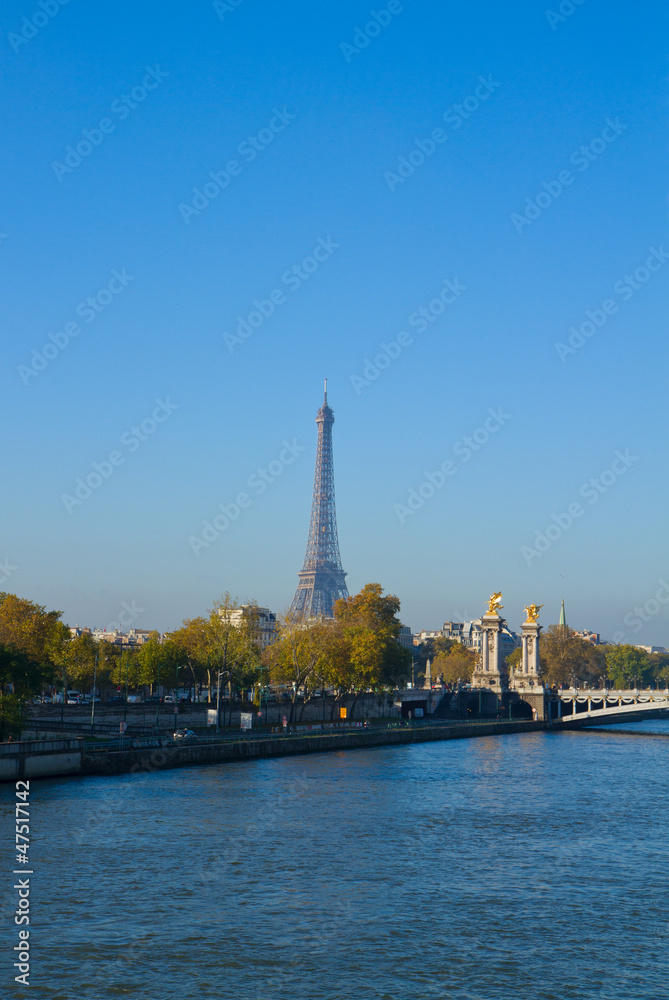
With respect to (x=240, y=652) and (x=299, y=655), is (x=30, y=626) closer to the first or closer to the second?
(x=240, y=652)

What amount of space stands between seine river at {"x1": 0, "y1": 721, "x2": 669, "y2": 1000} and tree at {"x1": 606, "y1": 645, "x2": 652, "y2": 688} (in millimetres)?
128632

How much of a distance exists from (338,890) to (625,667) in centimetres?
15769

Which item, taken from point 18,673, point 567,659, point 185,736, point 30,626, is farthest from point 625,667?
point 18,673

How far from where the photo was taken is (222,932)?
28016mm

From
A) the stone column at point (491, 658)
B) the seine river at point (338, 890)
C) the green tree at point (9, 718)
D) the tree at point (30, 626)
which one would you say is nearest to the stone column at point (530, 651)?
the stone column at point (491, 658)

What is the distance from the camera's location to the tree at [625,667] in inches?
7106

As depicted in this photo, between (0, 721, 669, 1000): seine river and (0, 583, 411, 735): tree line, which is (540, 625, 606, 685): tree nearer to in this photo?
(0, 583, 411, 735): tree line

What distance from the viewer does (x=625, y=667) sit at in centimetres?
18075

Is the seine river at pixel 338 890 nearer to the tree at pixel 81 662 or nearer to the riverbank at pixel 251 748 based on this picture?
the riverbank at pixel 251 748

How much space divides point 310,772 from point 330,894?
2855 centimetres

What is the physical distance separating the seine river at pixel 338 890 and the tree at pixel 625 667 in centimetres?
12863

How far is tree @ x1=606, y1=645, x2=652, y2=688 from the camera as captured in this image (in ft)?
592

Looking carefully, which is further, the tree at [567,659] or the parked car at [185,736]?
the tree at [567,659]

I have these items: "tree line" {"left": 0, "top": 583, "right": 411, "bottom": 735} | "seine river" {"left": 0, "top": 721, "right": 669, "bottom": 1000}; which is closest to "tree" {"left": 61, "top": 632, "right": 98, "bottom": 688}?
"tree line" {"left": 0, "top": 583, "right": 411, "bottom": 735}
